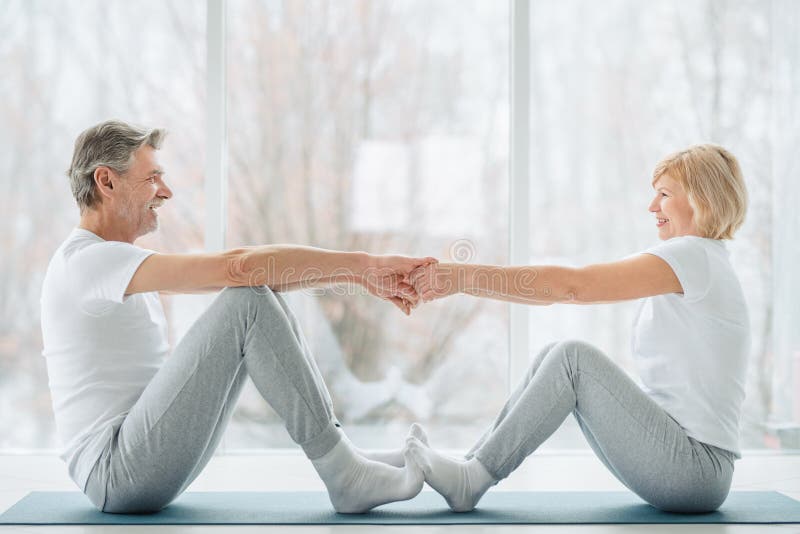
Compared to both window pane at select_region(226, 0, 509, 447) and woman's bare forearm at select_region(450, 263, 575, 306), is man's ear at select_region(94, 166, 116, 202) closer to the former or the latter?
woman's bare forearm at select_region(450, 263, 575, 306)

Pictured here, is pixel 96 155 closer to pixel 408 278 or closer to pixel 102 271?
pixel 102 271

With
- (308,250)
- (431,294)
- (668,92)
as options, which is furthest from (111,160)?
(668,92)

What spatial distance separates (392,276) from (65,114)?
215cm

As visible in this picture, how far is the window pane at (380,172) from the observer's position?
3.86m

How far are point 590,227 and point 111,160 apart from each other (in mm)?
2312

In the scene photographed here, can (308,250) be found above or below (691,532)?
above

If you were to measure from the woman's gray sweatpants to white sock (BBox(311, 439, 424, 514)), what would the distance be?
2.9 inches

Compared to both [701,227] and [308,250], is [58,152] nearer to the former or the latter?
[308,250]

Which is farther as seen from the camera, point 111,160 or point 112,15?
point 112,15

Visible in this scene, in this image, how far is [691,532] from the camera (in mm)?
2078

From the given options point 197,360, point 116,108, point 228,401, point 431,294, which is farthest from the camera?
point 116,108

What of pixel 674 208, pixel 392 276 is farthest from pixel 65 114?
pixel 674 208

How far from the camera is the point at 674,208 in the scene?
2.43 meters

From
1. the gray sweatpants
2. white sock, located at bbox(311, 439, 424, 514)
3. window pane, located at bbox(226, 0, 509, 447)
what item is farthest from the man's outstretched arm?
window pane, located at bbox(226, 0, 509, 447)
